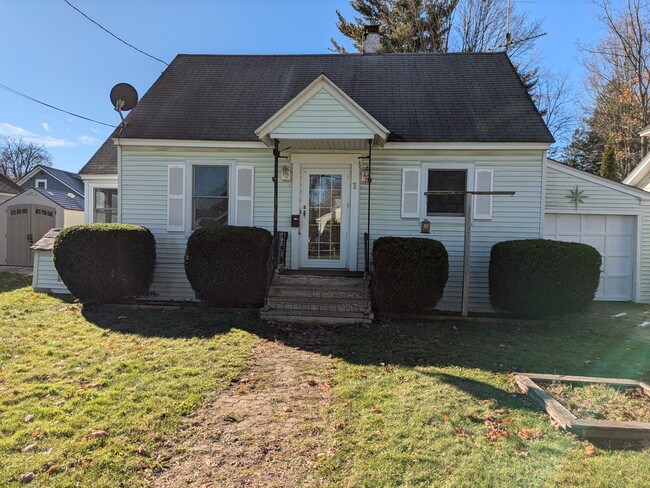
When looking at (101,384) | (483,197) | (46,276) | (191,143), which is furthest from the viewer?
(46,276)

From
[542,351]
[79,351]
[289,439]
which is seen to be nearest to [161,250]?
[79,351]

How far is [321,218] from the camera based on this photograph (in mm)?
8320

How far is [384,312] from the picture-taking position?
6.98 meters

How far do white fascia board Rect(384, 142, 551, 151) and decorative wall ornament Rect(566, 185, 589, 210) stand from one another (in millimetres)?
2235

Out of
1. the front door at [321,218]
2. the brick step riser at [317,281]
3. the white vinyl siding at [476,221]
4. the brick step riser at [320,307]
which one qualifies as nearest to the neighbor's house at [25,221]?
the front door at [321,218]

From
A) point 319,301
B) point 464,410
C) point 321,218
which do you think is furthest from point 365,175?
point 464,410

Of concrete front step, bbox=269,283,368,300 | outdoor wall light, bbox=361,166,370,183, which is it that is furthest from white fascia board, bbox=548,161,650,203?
concrete front step, bbox=269,283,368,300

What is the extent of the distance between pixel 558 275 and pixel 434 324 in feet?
7.39

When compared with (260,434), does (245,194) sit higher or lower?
higher

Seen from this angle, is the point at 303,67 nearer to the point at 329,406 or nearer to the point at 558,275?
the point at 558,275

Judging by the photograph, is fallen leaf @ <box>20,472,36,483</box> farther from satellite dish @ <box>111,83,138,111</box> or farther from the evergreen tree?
the evergreen tree

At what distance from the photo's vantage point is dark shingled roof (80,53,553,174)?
321 inches

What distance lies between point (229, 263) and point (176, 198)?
2.44 m

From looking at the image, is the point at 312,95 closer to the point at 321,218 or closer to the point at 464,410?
the point at 321,218
